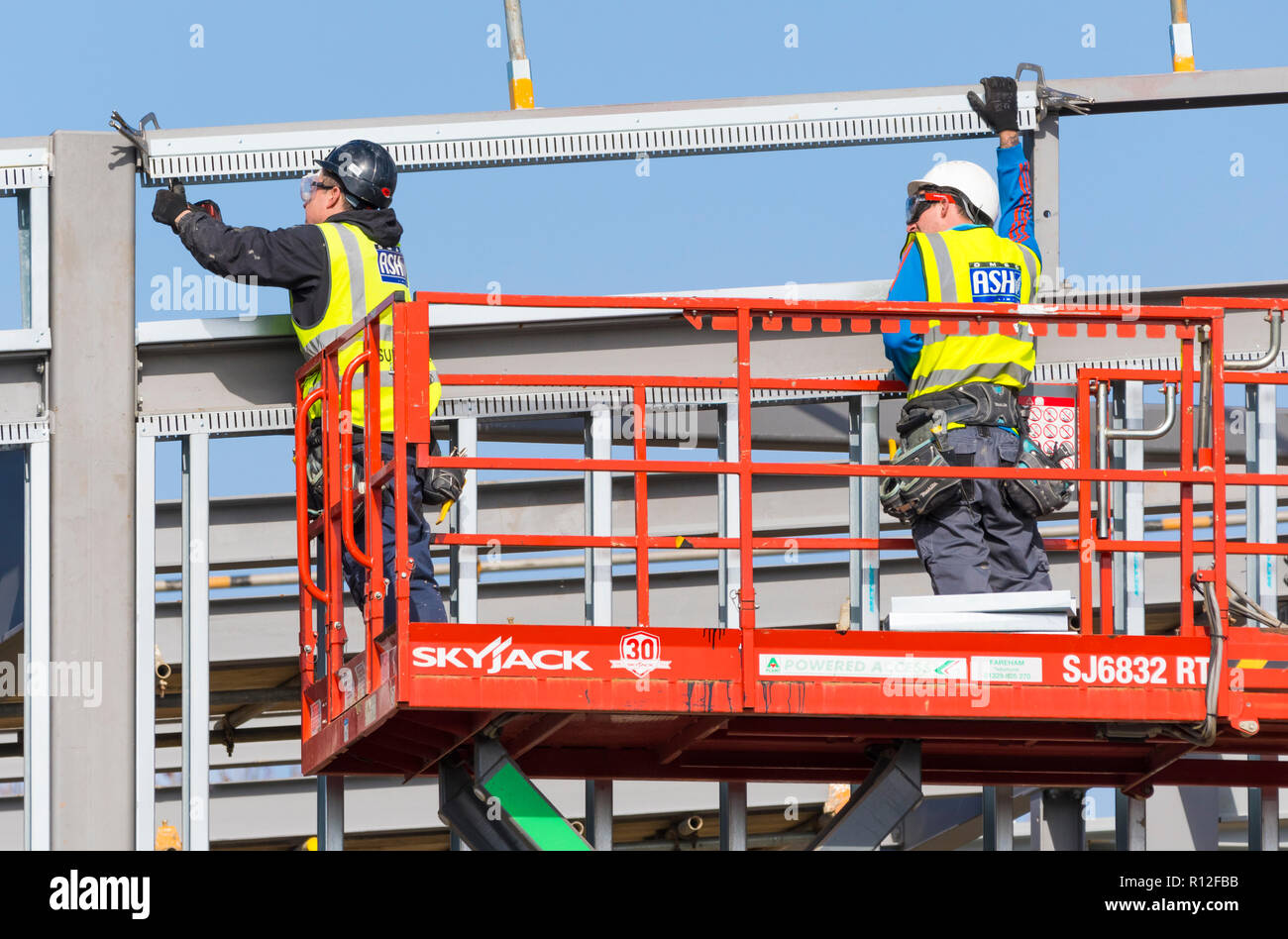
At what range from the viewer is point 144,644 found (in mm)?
10102

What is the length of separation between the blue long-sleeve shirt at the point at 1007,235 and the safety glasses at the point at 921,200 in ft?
0.68

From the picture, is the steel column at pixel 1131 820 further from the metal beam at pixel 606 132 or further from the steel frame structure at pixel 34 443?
the steel frame structure at pixel 34 443

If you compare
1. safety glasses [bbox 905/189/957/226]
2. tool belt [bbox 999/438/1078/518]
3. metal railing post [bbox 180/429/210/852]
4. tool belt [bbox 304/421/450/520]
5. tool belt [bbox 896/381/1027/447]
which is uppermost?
Answer: safety glasses [bbox 905/189/957/226]

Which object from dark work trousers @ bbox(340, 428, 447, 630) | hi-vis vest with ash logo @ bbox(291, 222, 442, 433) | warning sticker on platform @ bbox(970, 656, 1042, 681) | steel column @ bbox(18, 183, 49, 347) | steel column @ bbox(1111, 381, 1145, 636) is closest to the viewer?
warning sticker on platform @ bbox(970, 656, 1042, 681)

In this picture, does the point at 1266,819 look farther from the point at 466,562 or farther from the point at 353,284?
the point at 353,284

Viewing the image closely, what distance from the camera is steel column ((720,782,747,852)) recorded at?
10.0m

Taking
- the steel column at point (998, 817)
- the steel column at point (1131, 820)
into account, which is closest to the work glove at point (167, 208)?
the steel column at point (998, 817)

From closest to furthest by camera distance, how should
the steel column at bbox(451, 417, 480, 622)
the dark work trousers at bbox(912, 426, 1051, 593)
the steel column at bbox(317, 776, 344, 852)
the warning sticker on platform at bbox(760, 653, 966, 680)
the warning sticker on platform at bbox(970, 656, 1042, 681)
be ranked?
the warning sticker on platform at bbox(760, 653, 966, 680)
the warning sticker on platform at bbox(970, 656, 1042, 681)
the dark work trousers at bbox(912, 426, 1051, 593)
the steel column at bbox(317, 776, 344, 852)
the steel column at bbox(451, 417, 480, 622)

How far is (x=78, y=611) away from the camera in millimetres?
9992

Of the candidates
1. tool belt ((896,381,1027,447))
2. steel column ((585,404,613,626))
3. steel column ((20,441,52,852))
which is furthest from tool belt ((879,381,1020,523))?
steel column ((20,441,52,852))

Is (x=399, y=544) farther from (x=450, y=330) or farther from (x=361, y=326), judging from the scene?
(x=450, y=330)

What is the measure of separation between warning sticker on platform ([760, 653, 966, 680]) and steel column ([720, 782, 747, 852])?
1.91m

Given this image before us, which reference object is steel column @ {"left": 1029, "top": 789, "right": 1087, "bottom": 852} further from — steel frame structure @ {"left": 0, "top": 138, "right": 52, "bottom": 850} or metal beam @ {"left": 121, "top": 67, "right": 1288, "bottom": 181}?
steel frame structure @ {"left": 0, "top": 138, "right": 52, "bottom": 850}
